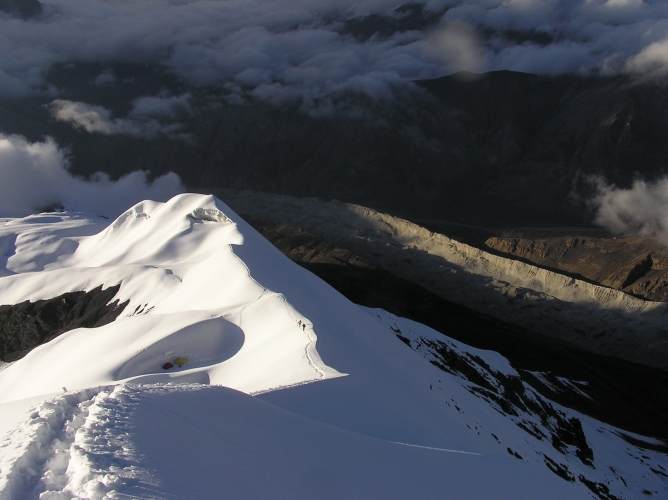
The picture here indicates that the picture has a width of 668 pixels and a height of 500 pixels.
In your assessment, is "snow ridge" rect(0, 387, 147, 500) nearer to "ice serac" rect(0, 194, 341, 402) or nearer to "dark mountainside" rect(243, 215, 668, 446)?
"ice serac" rect(0, 194, 341, 402)

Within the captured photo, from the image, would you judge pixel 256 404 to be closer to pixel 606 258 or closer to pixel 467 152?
pixel 606 258

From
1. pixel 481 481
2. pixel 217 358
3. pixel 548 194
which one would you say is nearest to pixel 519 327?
pixel 217 358

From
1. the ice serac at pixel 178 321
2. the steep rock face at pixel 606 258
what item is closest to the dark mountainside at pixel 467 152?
the steep rock face at pixel 606 258

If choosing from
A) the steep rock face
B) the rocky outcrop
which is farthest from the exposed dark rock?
the steep rock face

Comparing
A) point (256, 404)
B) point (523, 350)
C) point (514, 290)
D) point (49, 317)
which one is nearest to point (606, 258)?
point (514, 290)

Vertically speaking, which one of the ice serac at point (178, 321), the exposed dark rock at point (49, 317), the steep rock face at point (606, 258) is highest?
the steep rock face at point (606, 258)

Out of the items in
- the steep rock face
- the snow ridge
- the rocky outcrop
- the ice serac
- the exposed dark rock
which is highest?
the steep rock face

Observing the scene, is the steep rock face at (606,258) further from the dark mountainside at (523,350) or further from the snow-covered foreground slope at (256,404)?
the snow-covered foreground slope at (256,404)
